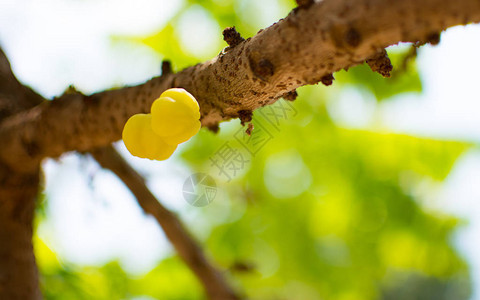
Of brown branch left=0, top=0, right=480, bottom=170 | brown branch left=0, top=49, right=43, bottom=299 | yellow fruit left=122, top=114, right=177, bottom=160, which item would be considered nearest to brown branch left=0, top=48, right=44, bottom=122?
brown branch left=0, top=49, right=43, bottom=299

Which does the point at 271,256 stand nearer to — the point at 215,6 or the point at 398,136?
the point at 398,136

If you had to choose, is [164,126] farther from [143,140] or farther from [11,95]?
[11,95]

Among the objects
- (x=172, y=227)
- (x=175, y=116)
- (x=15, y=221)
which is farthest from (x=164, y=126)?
(x=172, y=227)

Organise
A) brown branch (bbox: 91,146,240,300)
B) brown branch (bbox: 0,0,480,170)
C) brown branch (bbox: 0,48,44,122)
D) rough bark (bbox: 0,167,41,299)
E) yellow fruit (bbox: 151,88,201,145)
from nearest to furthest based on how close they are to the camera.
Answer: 1. brown branch (bbox: 0,0,480,170)
2. yellow fruit (bbox: 151,88,201,145)
3. rough bark (bbox: 0,167,41,299)
4. brown branch (bbox: 0,48,44,122)
5. brown branch (bbox: 91,146,240,300)

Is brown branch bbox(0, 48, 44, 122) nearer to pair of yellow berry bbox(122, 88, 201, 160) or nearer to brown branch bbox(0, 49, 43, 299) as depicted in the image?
brown branch bbox(0, 49, 43, 299)

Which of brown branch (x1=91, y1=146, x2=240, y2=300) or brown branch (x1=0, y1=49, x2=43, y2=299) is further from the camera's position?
brown branch (x1=91, y1=146, x2=240, y2=300)

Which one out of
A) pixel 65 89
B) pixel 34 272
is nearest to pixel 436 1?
pixel 65 89
